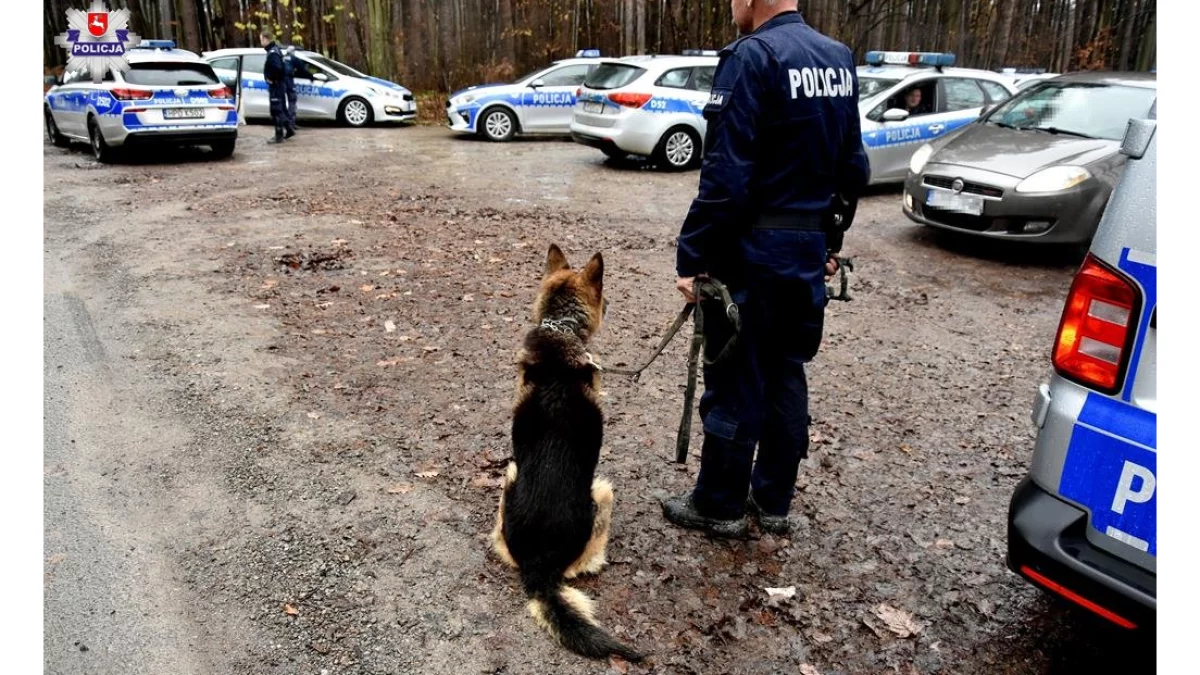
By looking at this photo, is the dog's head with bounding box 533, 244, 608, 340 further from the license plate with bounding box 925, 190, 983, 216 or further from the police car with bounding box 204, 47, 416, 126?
the police car with bounding box 204, 47, 416, 126

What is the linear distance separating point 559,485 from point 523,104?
46.2ft

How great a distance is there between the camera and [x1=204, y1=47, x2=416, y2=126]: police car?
17.4 m

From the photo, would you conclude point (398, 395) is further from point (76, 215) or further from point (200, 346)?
point (76, 215)

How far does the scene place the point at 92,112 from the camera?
12773mm

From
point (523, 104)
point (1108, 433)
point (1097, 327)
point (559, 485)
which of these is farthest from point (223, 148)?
point (1108, 433)

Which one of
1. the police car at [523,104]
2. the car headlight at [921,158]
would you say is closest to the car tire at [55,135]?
the police car at [523,104]

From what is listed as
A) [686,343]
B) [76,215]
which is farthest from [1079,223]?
[76,215]

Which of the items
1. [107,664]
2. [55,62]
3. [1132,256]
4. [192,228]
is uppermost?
[55,62]

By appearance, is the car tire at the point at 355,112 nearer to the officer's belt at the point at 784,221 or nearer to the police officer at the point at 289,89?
the police officer at the point at 289,89

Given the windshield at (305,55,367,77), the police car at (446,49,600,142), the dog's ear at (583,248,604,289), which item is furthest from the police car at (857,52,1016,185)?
the windshield at (305,55,367,77)

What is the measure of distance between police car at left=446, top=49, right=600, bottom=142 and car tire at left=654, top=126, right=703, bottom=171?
399cm

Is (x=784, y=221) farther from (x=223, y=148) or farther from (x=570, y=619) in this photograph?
(x=223, y=148)

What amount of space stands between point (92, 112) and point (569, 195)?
327 inches

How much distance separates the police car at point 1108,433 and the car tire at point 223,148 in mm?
13794
